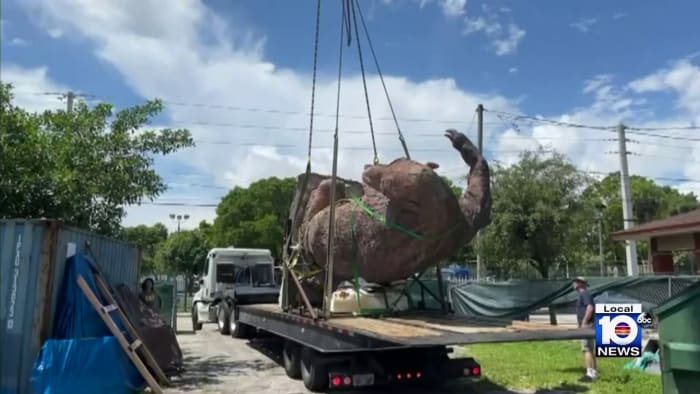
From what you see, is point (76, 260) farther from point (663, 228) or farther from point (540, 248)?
point (540, 248)

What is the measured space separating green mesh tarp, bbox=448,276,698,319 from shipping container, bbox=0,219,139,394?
8.94m

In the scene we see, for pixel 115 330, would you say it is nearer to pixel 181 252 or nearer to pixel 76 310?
pixel 76 310

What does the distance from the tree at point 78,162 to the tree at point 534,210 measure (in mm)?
13064

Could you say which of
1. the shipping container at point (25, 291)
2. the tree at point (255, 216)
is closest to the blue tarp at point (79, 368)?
the shipping container at point (25, 291)

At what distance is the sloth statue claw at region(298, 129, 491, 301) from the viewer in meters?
7.98

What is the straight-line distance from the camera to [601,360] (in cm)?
1058

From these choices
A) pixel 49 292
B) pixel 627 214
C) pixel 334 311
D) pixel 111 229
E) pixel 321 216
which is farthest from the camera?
pixel 627 214

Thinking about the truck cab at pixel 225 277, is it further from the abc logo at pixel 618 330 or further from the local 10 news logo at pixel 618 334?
the abc logo at pixel 618 330

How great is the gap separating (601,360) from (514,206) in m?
10.6

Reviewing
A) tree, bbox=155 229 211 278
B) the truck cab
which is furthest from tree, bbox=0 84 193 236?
tree, bbox=155 229 211 278

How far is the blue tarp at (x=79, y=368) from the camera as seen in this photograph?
663 centimetres

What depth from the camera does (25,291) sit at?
22.8 feet

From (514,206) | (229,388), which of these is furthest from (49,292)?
(514,206)

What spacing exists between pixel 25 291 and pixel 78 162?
371 centimetres
